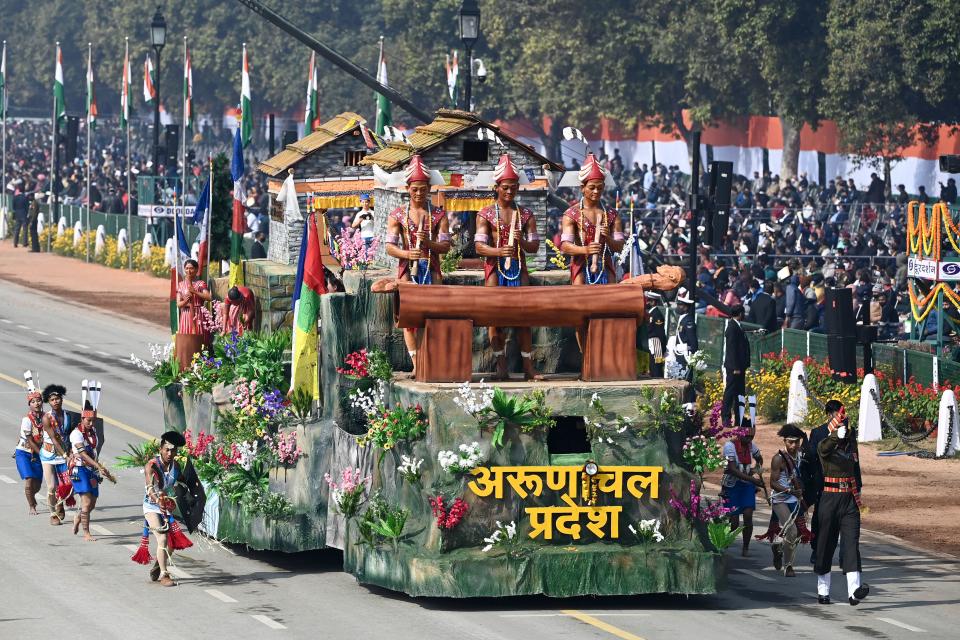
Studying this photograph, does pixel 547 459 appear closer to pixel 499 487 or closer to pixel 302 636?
pixel 499 487

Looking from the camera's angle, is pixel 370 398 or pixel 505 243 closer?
pixel 505 243

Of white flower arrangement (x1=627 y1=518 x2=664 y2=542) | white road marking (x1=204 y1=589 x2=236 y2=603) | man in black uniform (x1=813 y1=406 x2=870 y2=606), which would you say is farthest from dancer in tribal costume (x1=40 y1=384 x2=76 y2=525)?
man in black uniform (x1=813 y1=406 x2=870 y2=606)

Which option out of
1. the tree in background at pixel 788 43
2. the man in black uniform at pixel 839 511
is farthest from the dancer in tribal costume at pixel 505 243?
the tree in background at pixel 788 43

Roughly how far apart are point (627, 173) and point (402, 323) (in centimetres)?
5798

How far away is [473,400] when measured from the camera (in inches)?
715

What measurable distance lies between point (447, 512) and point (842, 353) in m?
12.0

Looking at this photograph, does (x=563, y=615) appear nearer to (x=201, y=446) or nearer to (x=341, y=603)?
(x=341, y=603)

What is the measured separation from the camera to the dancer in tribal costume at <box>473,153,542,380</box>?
1894cm

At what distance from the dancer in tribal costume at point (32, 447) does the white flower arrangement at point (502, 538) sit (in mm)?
6826

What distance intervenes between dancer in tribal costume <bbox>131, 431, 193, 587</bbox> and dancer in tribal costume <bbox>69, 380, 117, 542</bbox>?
211 cm

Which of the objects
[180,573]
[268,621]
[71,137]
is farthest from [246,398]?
[71,137]

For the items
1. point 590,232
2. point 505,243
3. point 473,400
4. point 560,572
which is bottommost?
point 560,572

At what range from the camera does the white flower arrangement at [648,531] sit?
18.5m

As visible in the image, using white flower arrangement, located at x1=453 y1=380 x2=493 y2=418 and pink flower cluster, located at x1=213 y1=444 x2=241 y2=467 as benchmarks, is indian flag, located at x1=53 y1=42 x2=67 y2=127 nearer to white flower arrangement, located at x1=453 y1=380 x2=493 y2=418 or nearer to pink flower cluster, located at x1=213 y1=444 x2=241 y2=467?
pink flower cluster, located at x1=213 y1=444 x2=241 y2=467
